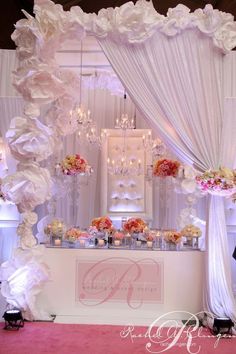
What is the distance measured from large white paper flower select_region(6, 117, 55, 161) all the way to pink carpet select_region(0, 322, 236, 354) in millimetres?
1706

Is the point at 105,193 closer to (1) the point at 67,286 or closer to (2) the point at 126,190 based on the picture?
(2) the point at 126,190

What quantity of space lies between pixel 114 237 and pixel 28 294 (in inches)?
43.6

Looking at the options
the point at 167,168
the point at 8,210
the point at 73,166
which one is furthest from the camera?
the point at 8,210

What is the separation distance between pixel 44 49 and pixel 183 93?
4.95ft

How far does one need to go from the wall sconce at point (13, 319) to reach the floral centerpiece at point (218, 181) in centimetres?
219

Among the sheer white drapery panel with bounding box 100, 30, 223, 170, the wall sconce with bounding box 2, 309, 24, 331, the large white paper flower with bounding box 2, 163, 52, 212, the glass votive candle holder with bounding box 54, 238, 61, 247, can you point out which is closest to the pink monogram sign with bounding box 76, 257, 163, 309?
the glass votive candle holder with bounding box 54, 238, 61, 247

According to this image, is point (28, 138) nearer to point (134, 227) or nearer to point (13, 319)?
point (134, 227)

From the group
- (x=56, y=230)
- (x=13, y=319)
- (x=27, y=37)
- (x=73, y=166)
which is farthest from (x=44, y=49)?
(x=13, y=319)

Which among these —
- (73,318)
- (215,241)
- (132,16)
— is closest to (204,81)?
(132,16)

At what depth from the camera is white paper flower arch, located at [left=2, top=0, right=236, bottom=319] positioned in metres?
3.97

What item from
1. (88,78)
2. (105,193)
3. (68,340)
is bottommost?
(68,340)

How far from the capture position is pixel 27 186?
3.93 meters

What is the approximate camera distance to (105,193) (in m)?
6.38

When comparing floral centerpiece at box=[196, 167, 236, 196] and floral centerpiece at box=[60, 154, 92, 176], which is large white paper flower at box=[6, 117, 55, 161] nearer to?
floral centerpiece at box=[60, 154, 92, 176]
